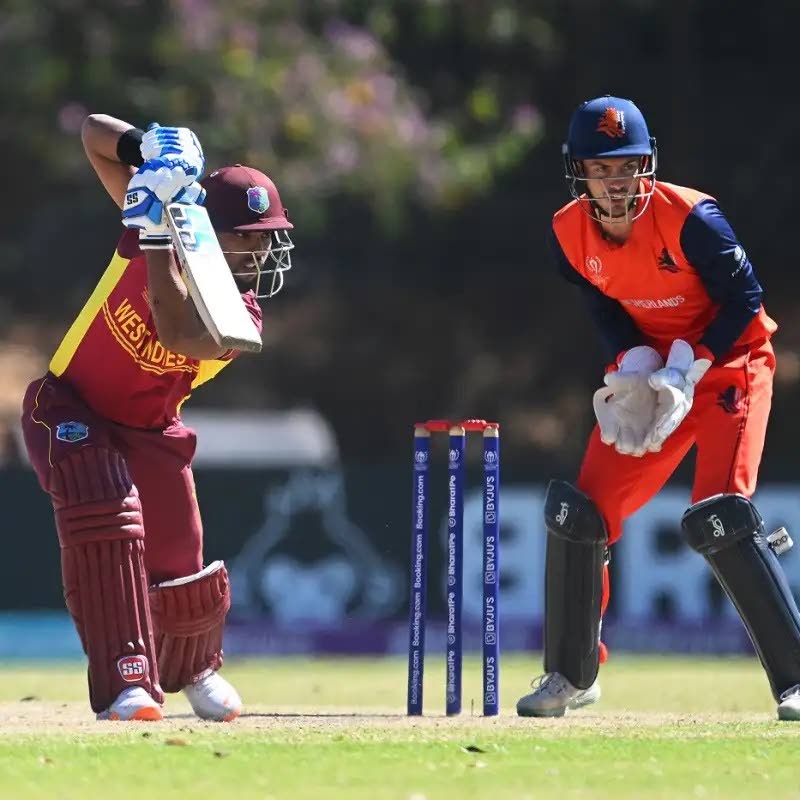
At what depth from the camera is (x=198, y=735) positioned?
4633 mm

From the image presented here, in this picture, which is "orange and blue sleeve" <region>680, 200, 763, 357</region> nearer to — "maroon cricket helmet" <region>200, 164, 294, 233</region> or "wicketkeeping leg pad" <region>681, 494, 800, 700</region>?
"wicketkeeping leg pad" <region>681, 494, 800, 700</region>

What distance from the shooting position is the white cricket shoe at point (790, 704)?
16.8 ft

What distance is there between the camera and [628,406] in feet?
17.4

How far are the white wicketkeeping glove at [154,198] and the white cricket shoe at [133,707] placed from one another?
1.18 metres

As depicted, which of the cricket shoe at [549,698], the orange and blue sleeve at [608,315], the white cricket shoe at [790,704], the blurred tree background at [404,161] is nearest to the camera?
the white cricket shoe at [790,704]

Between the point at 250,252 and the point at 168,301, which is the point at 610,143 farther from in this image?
the point at 168,301

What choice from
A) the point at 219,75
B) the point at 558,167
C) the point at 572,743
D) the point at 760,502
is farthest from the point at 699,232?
the point at 558,167

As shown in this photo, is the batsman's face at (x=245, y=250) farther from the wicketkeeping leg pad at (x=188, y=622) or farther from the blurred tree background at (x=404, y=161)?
the blurred tree background at (x=404, y=161)

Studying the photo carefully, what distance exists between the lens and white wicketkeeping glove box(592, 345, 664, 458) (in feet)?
17.4

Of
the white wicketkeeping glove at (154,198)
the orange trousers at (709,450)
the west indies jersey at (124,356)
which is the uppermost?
the white wicketkeeping glove at (154,198)

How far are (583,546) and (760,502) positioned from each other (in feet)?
19.0

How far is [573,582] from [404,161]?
436 inches

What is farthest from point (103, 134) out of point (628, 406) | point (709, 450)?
point (709, 450)

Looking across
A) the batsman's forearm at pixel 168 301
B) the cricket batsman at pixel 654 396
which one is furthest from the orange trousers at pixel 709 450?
the batsman's forearm at pixel 168 301
